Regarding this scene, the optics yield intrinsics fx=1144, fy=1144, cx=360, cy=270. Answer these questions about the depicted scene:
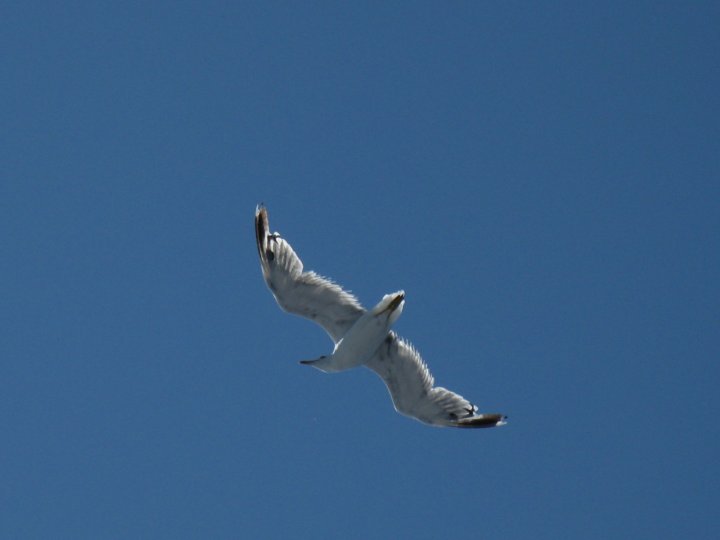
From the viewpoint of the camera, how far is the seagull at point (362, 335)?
869 inches

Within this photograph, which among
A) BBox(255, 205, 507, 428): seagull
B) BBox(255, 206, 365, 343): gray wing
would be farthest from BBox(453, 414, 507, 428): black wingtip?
BBox(255, 206, 365, 343): gray wing

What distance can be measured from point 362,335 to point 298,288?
61.9 inches

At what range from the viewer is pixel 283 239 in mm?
22172

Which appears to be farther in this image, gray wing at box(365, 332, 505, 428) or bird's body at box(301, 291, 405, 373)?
gray wing at box(365, 332, 505, 428)

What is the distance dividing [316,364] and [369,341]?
4.11 ft

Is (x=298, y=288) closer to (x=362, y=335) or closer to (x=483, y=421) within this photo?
(x=362, y=335)

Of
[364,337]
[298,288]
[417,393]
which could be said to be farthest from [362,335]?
[417,393]

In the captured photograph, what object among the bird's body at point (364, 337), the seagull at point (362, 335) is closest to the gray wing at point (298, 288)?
the seagull at point (362, 335)

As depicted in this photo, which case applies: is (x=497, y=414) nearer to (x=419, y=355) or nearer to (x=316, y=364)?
(x=419, y=355)

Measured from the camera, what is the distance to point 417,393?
78.2 feet

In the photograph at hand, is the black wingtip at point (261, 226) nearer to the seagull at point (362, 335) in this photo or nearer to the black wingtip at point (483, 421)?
the seagull at point (362, 335)

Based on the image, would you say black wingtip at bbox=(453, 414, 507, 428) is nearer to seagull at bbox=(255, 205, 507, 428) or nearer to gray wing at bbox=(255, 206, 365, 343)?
seagull at bbox=(255, 205, 507, 428)

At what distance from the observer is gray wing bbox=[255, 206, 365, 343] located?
2198 cm

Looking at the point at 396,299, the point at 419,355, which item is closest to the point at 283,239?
the point at 396,299
